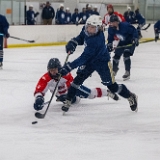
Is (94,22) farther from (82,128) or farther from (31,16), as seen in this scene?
(31,16)

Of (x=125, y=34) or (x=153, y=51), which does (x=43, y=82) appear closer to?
(x=125, y=34)

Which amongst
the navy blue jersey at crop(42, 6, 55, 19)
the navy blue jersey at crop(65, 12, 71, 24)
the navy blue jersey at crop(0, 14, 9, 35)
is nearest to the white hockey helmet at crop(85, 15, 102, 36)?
the navy blue jersey at crop(0, 14, 9, 35)

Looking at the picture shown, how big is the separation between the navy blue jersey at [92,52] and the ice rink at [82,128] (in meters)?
0.54

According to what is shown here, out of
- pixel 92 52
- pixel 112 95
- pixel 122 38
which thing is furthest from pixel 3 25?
pixel 92 52

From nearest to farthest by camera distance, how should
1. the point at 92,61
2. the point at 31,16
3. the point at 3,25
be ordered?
1. the point at 92,61
2. the point at 3,25
3. the point at 31,16

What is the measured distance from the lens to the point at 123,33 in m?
9.01

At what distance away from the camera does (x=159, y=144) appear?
4680mm

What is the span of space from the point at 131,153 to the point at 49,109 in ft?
6.69

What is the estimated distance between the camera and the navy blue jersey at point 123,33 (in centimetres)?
891

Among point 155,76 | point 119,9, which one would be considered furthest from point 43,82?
point 119,9

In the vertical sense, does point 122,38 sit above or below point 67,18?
above

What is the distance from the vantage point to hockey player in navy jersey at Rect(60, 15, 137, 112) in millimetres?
5734

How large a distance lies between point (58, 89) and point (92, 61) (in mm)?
648

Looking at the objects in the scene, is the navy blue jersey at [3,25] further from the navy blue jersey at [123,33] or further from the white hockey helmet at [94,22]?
the white hockey helmet at [94,22]
